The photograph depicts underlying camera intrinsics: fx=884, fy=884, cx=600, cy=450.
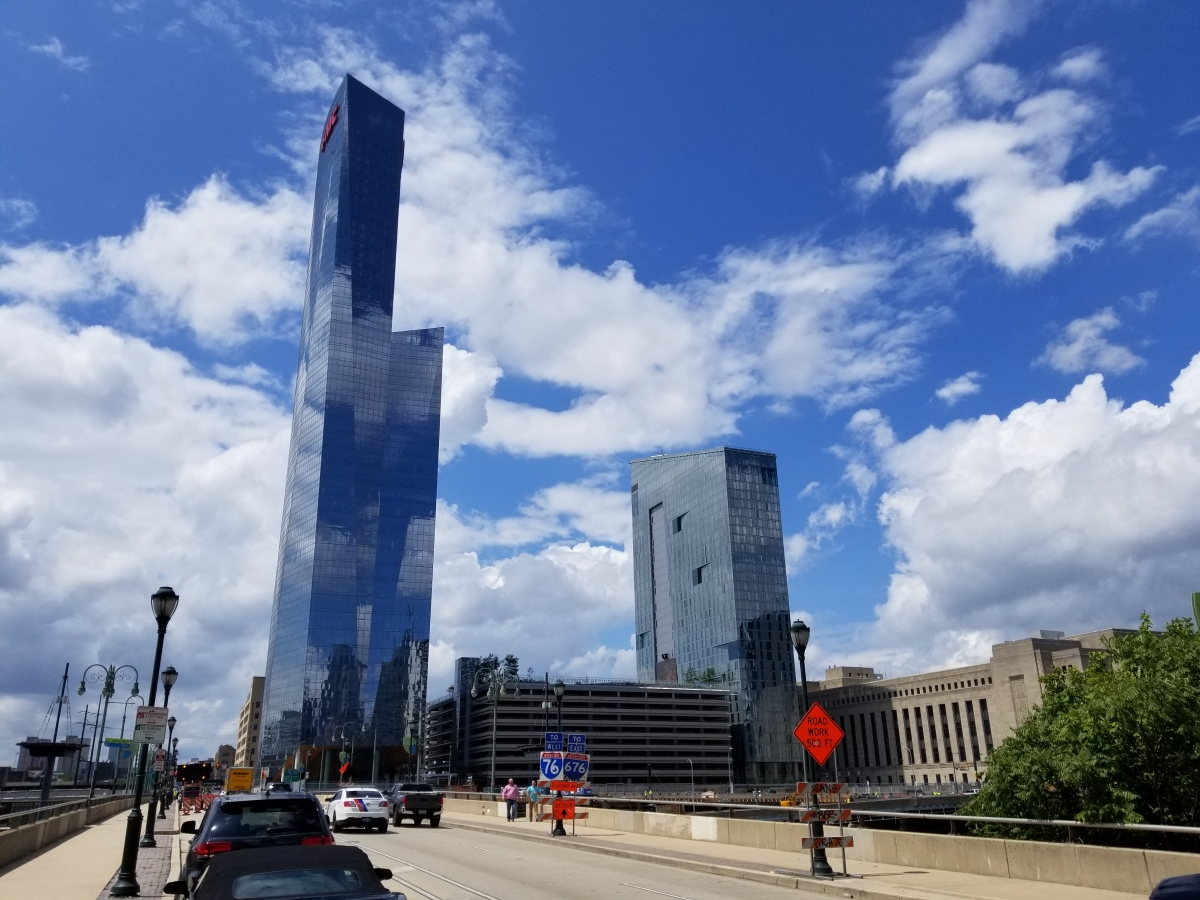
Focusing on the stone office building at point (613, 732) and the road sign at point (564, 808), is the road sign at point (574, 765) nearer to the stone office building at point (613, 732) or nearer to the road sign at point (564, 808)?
the road sign at point (564, 808)

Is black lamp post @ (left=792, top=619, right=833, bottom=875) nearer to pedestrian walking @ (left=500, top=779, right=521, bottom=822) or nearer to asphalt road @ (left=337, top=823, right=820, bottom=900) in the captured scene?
asphalt road @ (left=337, top=823, right=820, bottom=900)

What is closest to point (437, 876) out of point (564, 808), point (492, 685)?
point (564, 808)

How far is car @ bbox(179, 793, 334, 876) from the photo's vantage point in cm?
1389

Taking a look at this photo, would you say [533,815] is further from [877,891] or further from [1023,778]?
[877,891]

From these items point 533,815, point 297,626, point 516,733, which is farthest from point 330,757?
point 533,815

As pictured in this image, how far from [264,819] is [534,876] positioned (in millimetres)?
6420

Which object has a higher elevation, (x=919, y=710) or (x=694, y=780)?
(x=919, y=710)

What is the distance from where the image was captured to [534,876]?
1852cm

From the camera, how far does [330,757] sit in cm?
18150

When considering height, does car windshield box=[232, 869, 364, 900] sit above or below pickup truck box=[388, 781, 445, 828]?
above

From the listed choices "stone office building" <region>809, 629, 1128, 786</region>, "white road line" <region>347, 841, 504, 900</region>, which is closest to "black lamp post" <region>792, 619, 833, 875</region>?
"white road line" <region>347, 841, 504, 900</region>

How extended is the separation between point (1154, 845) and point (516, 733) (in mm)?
167791

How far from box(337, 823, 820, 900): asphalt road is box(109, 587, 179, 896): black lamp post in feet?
15.7

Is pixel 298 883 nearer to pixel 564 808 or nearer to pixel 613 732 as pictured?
pixel 564 808
